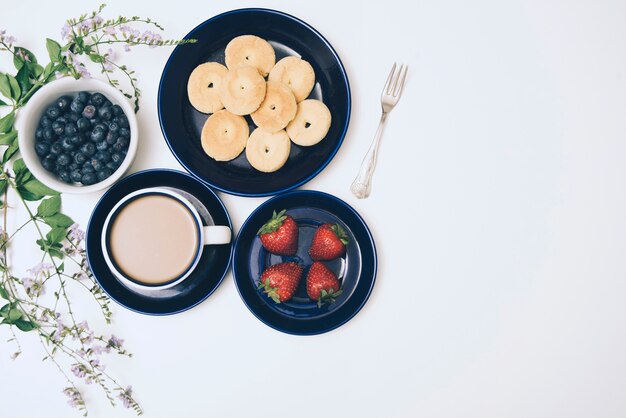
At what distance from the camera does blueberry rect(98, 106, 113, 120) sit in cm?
93

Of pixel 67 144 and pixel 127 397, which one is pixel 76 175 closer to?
pixel 67 144

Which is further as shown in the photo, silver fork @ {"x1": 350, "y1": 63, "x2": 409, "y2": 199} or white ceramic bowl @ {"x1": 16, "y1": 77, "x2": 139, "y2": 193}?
silver fork @ {"x1": 350, "y1": 63, "x2": 409, "y2": 199}

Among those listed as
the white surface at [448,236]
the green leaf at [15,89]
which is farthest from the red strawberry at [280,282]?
the green leaf at [15,89]

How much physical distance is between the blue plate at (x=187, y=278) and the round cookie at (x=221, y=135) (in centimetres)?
8

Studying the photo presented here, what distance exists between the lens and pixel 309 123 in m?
0.98

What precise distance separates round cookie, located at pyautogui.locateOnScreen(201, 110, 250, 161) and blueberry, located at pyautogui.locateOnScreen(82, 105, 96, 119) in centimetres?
22

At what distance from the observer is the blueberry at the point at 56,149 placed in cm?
92

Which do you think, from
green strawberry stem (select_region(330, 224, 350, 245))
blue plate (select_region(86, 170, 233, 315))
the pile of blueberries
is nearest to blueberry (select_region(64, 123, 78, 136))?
the pile of blueberries

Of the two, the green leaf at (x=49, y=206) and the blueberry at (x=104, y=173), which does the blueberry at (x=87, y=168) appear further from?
the green leaf at (x=49, y=206)

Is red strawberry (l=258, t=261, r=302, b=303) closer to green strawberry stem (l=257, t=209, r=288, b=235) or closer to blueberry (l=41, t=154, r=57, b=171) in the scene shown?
green strawberry stem (l=257, t=209, r=288, b=235)

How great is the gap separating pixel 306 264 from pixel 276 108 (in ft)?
1.16

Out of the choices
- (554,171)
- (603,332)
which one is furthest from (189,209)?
(603,332)

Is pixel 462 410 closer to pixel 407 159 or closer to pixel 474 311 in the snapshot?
pixel 474 311

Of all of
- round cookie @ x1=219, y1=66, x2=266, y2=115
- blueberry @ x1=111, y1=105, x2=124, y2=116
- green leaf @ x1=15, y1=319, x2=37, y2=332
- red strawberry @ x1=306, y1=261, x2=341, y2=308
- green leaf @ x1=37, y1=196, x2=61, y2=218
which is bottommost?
green leaf @ x1=15, y1=319, x2=37, y2=332
